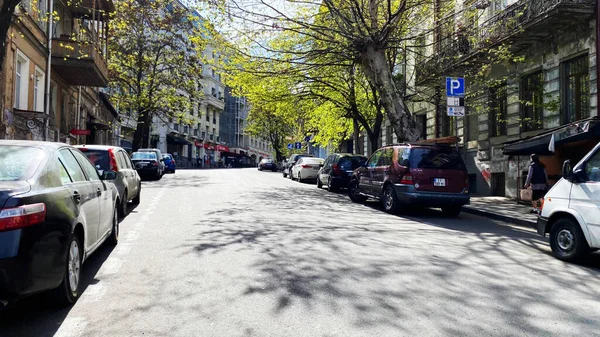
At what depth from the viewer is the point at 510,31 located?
14.7 m

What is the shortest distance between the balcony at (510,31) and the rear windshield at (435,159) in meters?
5.87

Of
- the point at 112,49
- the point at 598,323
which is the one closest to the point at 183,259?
the point at 598,323

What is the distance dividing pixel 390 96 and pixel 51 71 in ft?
48.7

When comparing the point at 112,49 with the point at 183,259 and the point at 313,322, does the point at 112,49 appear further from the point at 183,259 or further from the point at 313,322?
the point at 313,322

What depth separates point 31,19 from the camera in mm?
16359

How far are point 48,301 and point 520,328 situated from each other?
152 inches

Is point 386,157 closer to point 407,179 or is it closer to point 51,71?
point 407,179

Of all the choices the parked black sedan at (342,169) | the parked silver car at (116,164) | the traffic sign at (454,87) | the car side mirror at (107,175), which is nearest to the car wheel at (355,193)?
the parked black sedan at (342,169)

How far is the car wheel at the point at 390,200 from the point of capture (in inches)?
428

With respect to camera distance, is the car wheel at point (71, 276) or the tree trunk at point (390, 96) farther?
the tree trunk at point (390, 96)

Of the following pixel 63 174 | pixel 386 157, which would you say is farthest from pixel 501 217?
pixel 63 174

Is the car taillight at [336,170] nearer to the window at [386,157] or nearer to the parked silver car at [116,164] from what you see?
the window at [386,157]

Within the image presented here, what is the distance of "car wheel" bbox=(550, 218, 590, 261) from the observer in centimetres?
579

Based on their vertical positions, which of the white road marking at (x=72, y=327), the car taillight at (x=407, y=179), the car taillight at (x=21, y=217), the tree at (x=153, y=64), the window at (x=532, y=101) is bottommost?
the white road marking at (x=72, y=327)
